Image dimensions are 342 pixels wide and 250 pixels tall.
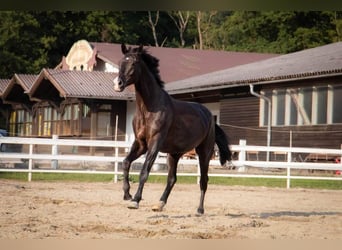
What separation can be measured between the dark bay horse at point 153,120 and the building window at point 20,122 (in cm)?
1431

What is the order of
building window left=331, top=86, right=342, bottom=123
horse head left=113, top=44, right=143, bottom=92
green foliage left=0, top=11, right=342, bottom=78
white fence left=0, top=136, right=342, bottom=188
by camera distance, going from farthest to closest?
green foliage left=0, top=11, right=342, bottom=78 < building window left=331, top=86, right=342, bottom=123 < white fence left=0, top=136, right=342, bottom=188 < horse head left=113, top=44, right=143, bottom=92

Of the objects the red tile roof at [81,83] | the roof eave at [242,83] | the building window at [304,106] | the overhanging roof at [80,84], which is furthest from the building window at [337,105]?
the red tile roof at [81,83]

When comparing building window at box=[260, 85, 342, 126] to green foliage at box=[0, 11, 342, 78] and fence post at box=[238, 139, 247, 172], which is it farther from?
green foliage at box=[0, 11, 342, 78]

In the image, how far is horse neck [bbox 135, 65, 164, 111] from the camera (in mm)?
6711

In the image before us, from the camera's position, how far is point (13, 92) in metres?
21.9

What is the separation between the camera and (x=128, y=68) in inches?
257

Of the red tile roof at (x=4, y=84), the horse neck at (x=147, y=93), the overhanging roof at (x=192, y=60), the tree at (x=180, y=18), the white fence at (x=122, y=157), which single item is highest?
the tree at (x=180, y=18)

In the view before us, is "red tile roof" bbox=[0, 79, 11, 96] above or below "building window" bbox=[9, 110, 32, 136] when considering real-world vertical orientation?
above

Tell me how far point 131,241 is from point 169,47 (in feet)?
61.4

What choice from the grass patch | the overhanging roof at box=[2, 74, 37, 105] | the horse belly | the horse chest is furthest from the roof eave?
the horse chest

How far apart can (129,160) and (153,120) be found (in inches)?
16.7

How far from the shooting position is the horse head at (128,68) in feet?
21.1

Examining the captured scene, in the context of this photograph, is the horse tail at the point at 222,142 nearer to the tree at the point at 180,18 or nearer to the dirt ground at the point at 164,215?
the dirt ground at the point at 164,215

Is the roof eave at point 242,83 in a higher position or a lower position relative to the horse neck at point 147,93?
higher
